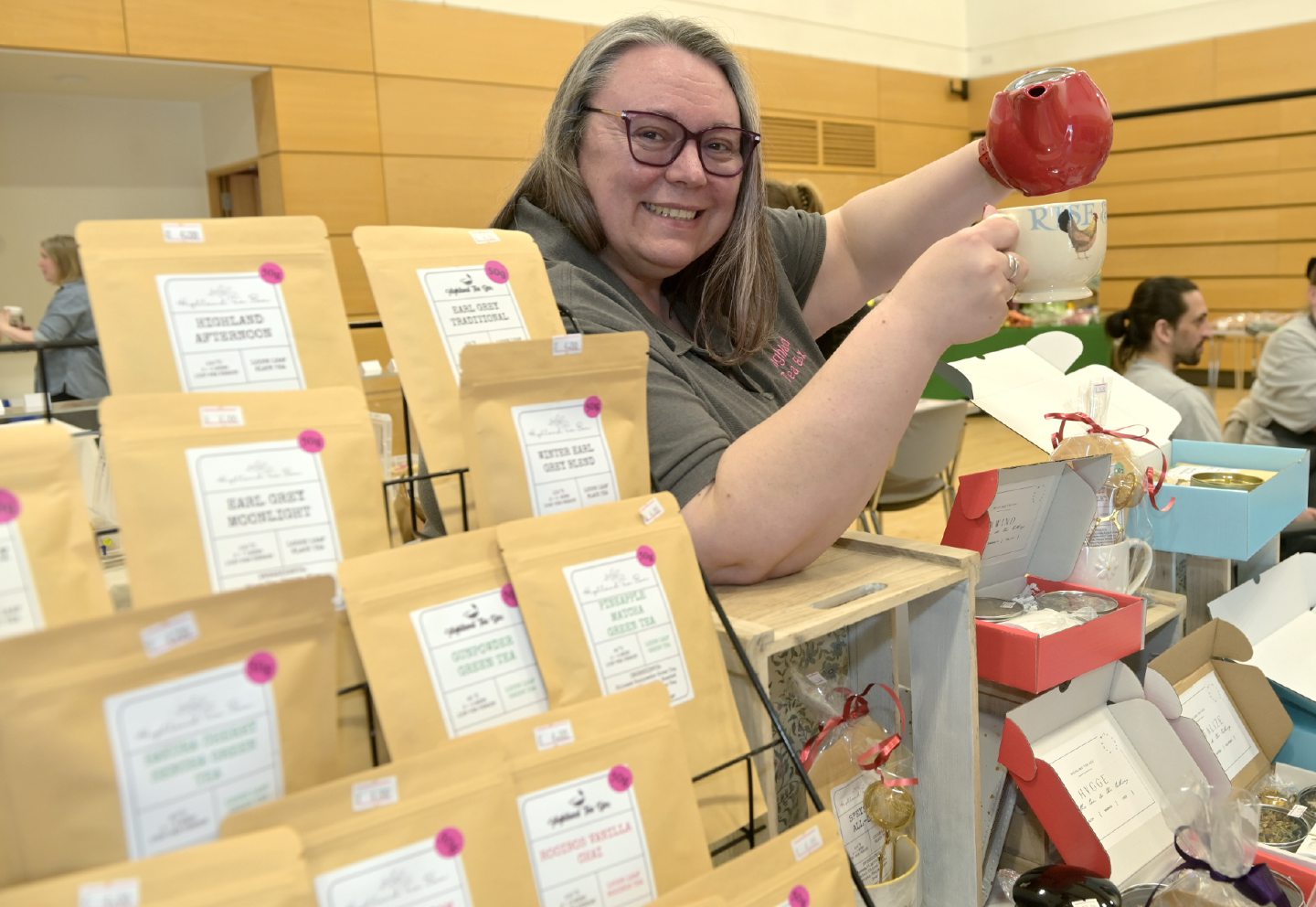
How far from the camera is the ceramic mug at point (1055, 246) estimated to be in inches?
44.7

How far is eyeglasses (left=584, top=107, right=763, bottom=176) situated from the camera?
3.60 feet

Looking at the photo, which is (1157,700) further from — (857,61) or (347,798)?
(857,61)

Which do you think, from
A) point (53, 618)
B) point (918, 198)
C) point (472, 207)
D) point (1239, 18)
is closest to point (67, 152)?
point (472, 207)

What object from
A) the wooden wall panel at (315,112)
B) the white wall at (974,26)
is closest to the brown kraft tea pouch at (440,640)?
the wooden wall panel at (315,112)

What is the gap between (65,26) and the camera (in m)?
4.78

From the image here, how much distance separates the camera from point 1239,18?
8180mm

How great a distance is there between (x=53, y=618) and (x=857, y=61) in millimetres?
8950

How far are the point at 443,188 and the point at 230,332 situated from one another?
5.64 meters

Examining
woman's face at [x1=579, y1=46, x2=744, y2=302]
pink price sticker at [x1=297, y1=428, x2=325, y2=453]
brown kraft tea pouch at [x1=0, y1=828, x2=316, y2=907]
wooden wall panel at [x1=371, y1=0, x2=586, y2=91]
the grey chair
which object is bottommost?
the grey chair

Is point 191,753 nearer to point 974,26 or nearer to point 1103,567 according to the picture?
point 1103,567

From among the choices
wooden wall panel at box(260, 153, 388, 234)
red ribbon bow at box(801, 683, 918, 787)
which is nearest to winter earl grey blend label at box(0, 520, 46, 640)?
red ribbon bow at box(801, 683, 918, 787)

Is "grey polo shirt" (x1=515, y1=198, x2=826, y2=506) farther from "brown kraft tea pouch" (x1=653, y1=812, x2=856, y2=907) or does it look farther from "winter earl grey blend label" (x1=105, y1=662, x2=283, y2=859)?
"winter earl grey blend label" (x1=105, y1=662, x2=283, y2=859)

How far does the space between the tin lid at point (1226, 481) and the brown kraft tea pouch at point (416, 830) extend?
1.32 metres

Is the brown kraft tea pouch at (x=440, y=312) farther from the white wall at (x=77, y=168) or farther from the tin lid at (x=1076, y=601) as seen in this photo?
the white wall at (x=77, y=168)
